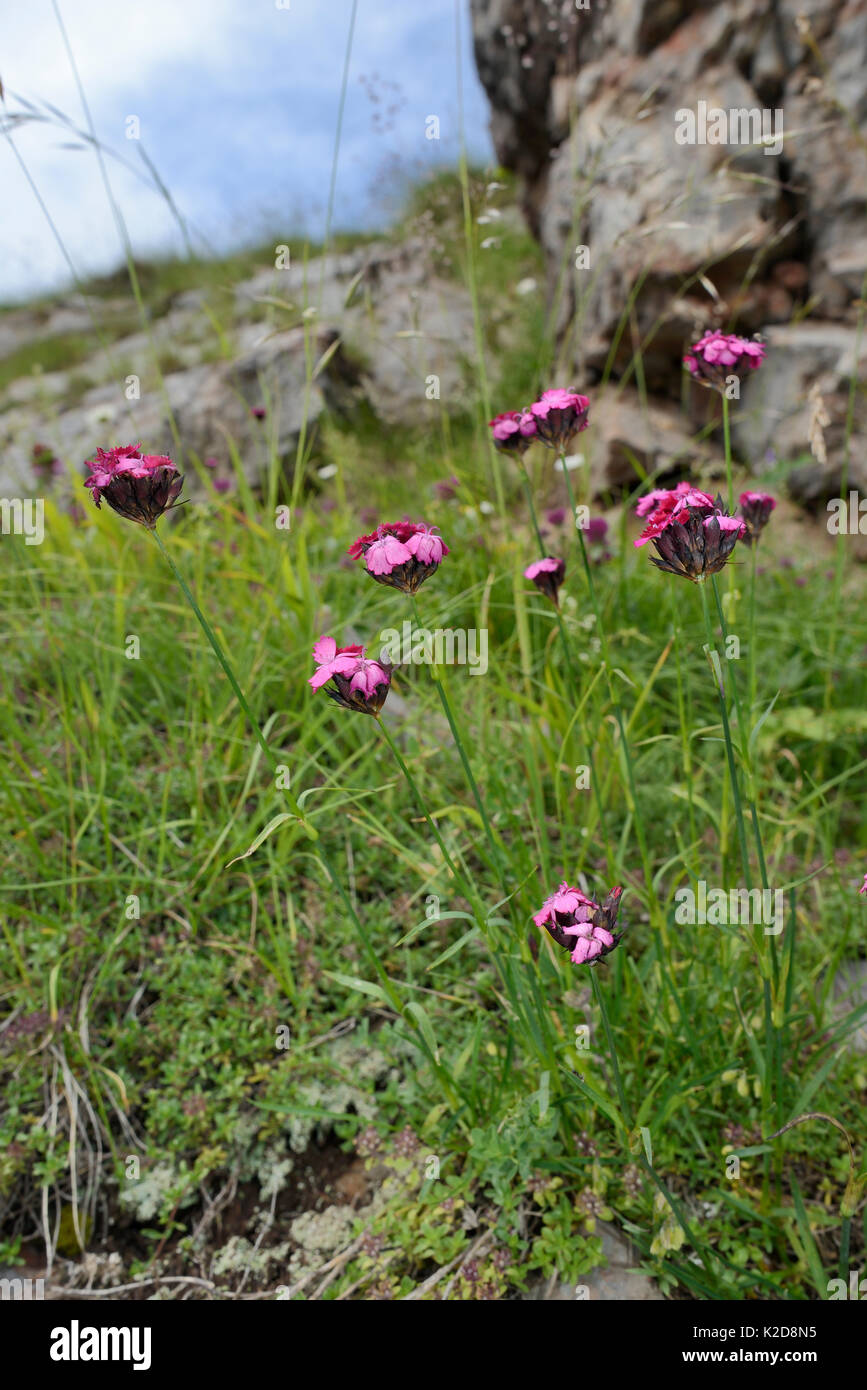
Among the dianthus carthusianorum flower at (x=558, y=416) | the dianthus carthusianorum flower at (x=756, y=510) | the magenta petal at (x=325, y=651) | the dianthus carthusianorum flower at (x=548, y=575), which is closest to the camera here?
the magenta petal at (x=325, y=651)

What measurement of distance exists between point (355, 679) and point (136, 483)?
409mm

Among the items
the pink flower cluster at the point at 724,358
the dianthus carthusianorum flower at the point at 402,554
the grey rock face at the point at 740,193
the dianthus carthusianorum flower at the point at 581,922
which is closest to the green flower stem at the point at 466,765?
the dianthus carthusianorum flower at the point at 402,554

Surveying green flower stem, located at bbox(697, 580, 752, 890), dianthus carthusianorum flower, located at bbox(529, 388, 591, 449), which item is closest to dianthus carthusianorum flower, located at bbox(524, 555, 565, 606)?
dianthus carthusianorum flower, located at bbox(529, 388, 591, 449)

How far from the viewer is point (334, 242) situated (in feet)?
32.5

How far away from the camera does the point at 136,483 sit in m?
1.16

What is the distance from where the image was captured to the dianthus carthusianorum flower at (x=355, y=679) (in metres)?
1.14

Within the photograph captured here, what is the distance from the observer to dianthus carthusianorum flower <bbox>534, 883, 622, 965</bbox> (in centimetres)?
115

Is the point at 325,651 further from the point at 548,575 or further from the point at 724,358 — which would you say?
the point at 724,358

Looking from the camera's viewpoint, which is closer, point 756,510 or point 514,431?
point 514,431

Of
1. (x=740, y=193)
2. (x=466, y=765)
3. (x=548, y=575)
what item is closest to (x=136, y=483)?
(x=466, y=765)

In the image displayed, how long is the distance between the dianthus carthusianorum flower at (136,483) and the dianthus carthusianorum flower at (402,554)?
280 mm

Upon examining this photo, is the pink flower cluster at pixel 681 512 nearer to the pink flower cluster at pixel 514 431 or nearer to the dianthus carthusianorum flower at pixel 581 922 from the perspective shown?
the pink flower cluster at pixel 514 431

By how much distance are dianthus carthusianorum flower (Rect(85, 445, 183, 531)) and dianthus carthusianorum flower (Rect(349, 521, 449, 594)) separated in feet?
0.92
